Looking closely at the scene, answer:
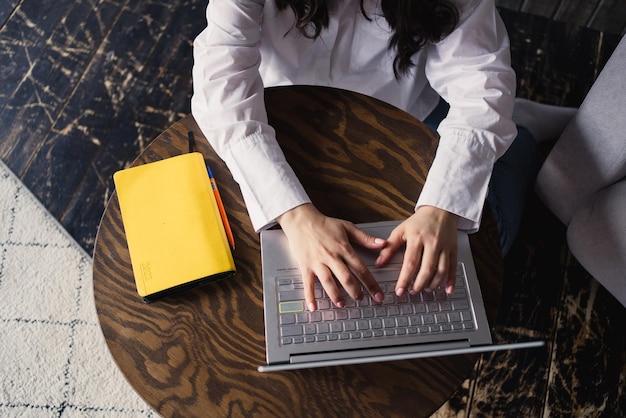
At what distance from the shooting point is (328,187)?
896 millimetres

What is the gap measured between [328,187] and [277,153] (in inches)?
4.2

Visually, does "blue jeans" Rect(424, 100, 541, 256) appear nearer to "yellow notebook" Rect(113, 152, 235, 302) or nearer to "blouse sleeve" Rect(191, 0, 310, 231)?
"blouse sleeve" Rect(191, 0, 310, 231)

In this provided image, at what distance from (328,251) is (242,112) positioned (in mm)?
277

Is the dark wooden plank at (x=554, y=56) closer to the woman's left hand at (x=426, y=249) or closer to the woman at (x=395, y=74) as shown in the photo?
the woman at (x=395, y=74)

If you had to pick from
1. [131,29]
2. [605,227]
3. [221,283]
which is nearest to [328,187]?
[221,283]

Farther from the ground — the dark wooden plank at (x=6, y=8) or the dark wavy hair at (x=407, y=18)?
the dark wavy hair at (x=407, y=18)

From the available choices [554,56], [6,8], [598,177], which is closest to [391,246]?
[598,177]

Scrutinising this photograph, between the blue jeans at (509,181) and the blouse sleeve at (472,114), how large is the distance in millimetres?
212

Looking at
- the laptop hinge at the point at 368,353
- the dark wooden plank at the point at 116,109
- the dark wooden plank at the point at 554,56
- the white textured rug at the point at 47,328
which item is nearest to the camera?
the laptop hinge at the point at 368,353

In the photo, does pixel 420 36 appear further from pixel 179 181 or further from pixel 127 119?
pixel 127 119

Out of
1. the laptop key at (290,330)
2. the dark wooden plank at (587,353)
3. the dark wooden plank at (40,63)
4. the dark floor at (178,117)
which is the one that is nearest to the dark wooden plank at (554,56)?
the dark floor at (178,117)

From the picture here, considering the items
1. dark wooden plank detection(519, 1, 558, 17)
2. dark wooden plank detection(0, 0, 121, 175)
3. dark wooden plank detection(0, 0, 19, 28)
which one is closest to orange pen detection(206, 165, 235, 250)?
dark wooden plank detection(0, 0, 121, 175)

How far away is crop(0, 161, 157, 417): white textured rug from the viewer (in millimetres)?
1285

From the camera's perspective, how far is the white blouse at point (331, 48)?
0.85 metres
